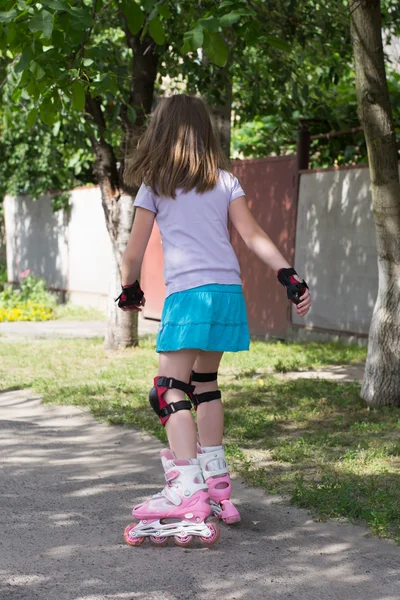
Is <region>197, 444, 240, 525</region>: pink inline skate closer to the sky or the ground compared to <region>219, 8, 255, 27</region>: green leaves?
closer to the ground

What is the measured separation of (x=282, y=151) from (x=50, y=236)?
513cm

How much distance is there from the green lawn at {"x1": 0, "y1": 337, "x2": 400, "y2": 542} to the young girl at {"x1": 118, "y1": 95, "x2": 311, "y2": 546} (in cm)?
69

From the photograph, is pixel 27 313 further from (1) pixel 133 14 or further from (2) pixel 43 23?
(2) pixel 43 23

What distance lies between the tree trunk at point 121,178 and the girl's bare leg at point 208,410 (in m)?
5.80

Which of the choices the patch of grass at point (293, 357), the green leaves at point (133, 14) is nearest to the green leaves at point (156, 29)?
the green leaves at point (133, 14)

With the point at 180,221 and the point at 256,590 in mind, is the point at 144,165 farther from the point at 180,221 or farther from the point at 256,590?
the point at 256,590

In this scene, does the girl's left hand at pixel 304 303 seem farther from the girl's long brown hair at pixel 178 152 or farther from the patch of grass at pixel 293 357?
the patch of grass at pixel 293 357

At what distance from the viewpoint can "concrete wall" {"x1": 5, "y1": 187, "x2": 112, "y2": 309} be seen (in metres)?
16.0

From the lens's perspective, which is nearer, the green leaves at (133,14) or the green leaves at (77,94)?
the green leaves at (133,14)

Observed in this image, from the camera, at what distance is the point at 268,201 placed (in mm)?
11719

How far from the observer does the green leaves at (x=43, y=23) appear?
5074mm

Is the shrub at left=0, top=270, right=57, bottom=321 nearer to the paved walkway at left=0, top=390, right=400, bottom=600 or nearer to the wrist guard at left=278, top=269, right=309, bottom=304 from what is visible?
the paved walkway at left=0, top=390, right=400, bottom=600

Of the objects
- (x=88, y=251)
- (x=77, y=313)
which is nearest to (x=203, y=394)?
(x=77, y=313)

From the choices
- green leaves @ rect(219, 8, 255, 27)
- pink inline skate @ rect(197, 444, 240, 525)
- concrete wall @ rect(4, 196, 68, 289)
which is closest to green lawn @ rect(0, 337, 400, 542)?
pink inline skate @ rect(197, 444, 240, 525)
